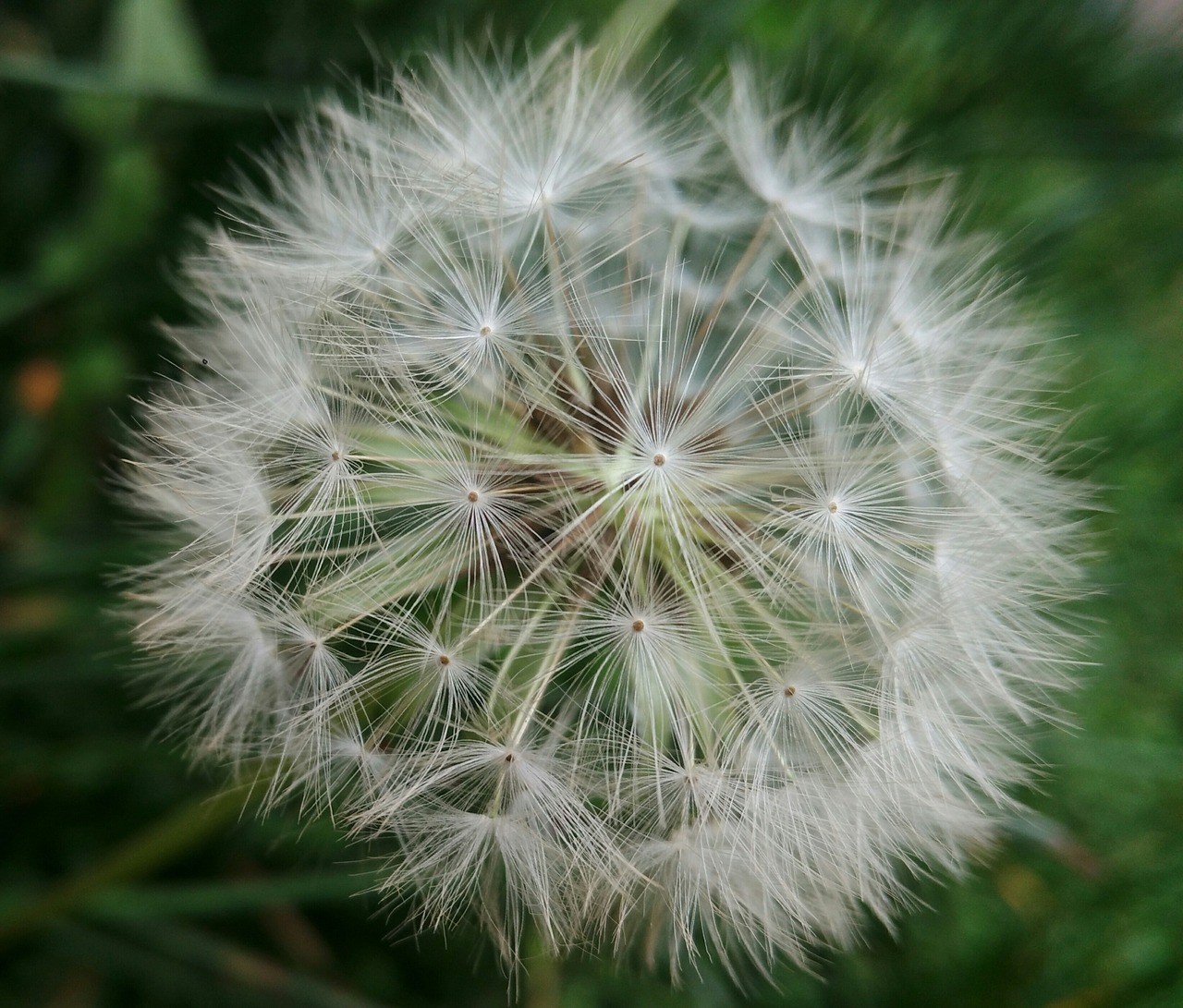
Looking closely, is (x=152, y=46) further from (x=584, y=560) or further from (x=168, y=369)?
(x=584, y=560)

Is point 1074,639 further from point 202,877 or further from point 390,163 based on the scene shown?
point 202,877

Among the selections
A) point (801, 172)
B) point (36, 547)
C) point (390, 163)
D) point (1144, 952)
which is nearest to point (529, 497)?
point (390, 163)

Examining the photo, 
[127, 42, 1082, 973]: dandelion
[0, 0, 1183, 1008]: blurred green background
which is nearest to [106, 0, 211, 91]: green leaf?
[0, 0, 1183, 1008]: blurred green background

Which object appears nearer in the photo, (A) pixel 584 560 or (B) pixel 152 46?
(A) pixel 584 560

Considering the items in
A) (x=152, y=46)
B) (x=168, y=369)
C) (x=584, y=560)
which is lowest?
(x=584, y=560)

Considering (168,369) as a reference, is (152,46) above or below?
above

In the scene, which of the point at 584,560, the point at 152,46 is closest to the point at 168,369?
the point at 152,46

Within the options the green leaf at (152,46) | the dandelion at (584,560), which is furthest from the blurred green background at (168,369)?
the dandelion at (584,560)
